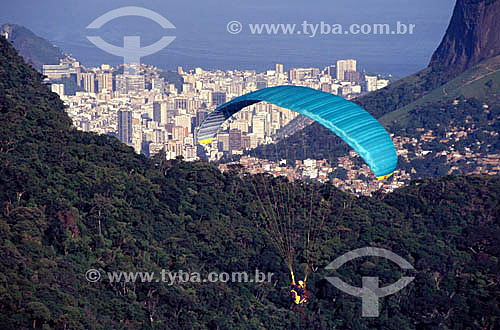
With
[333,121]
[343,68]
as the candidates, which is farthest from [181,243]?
[343,68]

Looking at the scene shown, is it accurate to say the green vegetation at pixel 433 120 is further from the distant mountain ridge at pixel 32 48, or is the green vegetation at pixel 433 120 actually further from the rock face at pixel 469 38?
the distant mountain ridge at pixel 32 48

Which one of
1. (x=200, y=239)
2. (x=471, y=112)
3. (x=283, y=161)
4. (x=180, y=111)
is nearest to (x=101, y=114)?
(x=180, y=111)

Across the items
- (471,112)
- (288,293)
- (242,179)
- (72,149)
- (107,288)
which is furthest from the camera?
(471,112)

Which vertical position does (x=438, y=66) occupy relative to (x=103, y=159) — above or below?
above

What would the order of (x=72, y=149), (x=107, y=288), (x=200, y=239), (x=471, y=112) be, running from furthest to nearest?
(x=471, y=112), (x=72, y=149), (x=200, y=239), (x=107, y=288)

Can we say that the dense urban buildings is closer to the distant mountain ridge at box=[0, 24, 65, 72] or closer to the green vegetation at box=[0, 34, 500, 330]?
the distant mountain ridge at box=[0, 24, 65, 72]

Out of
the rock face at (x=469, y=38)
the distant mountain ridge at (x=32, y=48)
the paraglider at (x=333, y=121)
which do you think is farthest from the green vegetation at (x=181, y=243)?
the distant mountain ridge at (x=32, y=48)

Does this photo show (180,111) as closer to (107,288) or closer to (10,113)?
(10,113)

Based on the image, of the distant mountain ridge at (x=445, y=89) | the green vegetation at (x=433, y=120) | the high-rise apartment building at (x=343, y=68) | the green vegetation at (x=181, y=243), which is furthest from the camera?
the high-rise apartment building at (x=343, y=68)
